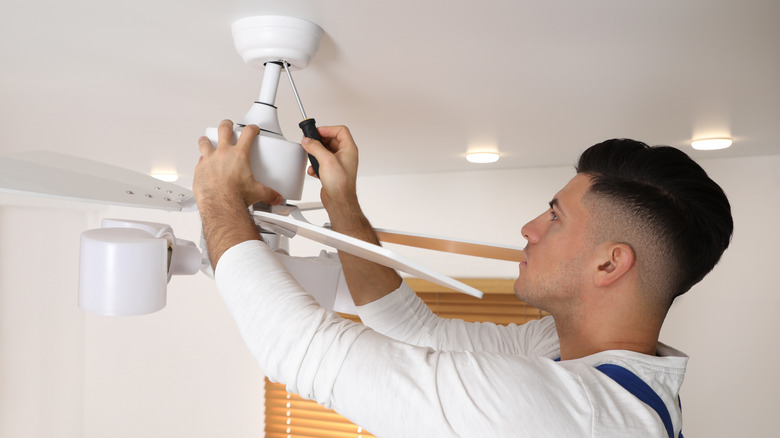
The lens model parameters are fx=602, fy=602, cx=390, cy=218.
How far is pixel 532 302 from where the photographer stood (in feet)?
3.09

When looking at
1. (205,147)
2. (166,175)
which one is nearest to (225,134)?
(205,147)

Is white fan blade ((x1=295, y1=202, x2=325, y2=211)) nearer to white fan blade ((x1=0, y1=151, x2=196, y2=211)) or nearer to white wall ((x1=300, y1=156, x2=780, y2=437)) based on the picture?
white fan blade ((x1=0, y1=151, x2=196, y2=211))

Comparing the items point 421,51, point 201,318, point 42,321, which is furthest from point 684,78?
point 42,321

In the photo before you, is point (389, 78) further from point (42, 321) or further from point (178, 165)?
point (42, 321)

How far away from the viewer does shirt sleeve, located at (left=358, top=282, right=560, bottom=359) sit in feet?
3.71

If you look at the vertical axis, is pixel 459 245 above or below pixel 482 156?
below

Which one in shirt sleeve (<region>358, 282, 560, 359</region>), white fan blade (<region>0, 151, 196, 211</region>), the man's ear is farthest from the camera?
shirt sleeve (<region>358, 282, 560, 359</region>)

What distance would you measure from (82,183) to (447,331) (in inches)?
29.1

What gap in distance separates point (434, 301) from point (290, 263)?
6.29 ft

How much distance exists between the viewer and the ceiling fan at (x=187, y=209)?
25.7 inches

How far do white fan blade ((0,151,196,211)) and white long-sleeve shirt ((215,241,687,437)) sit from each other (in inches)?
5.6

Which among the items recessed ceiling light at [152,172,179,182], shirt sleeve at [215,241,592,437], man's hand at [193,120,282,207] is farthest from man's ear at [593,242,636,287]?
recessed ceiling light at [152,172,179,182]

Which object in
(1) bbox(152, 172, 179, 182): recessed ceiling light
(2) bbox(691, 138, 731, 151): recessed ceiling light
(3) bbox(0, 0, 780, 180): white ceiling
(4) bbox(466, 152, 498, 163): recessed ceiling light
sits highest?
(1) bbox(152, 172, 179, 182): recessed ceiling light

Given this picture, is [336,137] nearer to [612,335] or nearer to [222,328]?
[612,335]
